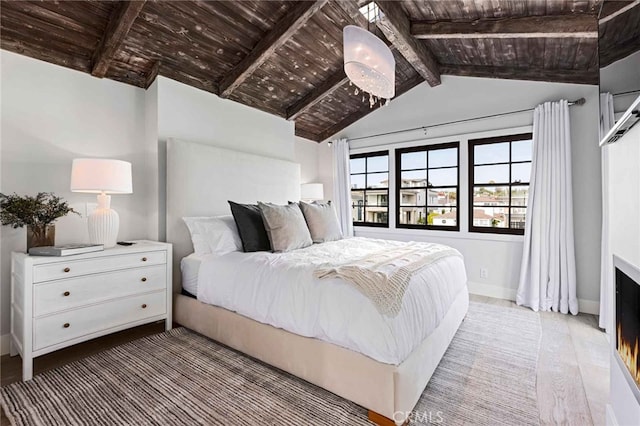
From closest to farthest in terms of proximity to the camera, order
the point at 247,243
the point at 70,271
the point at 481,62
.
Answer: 1. the point at 70,271
2. the point at 247,243
3. the point at 481,62

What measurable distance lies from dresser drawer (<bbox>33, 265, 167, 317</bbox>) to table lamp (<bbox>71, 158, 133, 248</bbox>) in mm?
307

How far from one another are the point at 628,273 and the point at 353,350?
50.6 inches

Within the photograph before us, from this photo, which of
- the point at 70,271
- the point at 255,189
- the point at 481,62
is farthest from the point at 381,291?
the point at 481,62

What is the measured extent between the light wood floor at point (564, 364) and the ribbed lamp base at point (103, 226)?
0.86 metres

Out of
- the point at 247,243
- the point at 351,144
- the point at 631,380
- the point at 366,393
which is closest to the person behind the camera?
the point at 631,380

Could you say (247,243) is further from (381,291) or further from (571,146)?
(571,146)

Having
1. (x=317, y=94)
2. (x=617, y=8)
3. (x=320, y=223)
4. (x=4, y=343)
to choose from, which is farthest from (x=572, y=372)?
(x=4, y=343)

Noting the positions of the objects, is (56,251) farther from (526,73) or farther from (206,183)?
(526,73)

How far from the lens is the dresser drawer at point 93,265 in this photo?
1972 millimetres

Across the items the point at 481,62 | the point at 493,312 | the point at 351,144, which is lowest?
the point at 493,312

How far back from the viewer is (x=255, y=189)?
3.79 metres

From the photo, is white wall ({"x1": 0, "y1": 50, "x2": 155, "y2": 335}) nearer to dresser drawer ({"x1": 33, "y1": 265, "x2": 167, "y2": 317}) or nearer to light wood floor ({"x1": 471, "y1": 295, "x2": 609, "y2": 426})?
dresser drawer ({"x1": 33, "y1": 265, "x2": 167, "y2": 317})

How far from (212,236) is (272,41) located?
1929 millimetres

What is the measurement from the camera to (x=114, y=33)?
237 cm
